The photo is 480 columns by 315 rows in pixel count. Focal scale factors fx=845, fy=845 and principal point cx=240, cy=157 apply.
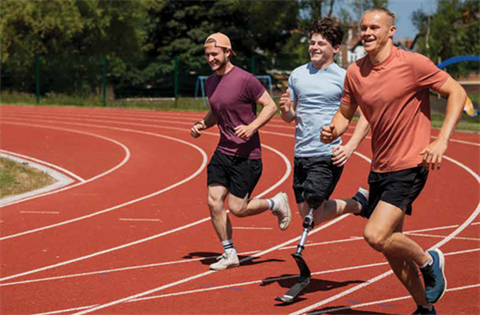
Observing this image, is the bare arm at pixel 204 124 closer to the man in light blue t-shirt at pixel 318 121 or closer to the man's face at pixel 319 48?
the man in light blue t-shirt at pixel 318 121

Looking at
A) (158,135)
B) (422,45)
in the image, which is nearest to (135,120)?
(158,135)

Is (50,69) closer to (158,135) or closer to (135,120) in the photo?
(135,120)

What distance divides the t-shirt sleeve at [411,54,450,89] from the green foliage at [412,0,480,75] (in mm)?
49046

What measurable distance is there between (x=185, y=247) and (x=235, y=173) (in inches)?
57.7

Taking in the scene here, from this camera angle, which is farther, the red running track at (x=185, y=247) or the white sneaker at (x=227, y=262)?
the white sneaker at (x=227, y=262)

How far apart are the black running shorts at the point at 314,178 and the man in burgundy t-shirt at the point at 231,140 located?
2.18 feet

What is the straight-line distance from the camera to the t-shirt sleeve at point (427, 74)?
16.7 ft

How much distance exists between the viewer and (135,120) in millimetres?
25297

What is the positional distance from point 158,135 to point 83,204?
938 cm

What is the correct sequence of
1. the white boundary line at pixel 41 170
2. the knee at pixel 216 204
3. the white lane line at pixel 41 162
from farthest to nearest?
the white lane line at pixel 41 162 < the white boundary line at pixel 41 170 < the knee at pixel 216 204

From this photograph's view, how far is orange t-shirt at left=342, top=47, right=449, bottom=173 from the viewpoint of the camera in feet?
17.0

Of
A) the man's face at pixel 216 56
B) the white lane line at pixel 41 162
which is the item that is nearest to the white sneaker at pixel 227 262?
the man's face at pixel 216 56

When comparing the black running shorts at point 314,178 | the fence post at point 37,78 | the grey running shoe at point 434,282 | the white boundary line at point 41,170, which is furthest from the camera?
the fence post at point 37,78

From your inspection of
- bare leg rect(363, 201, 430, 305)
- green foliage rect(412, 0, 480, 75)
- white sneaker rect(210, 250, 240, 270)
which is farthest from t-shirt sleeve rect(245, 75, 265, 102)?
green foliage rect(412, 0, 480, 75)
